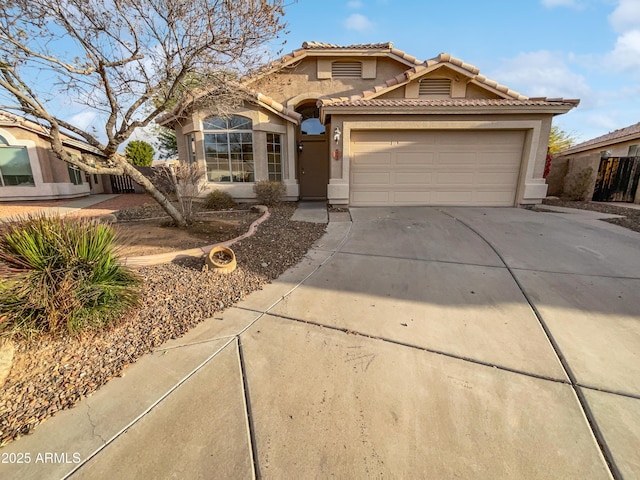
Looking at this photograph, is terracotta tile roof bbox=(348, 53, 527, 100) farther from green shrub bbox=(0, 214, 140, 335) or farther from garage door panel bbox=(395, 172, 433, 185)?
green shrub bbox=(0, 214, 140, 335)

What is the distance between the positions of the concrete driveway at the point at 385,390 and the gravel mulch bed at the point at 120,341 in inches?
6.9

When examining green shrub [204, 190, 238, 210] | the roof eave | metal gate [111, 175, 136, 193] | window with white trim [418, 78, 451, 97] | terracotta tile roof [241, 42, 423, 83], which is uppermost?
terracotta tile roof [241, 42, 423, 83]

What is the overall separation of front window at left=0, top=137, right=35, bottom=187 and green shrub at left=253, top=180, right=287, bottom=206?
11.2 metres

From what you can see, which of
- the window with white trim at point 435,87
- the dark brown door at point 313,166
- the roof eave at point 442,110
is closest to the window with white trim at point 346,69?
the dark brown door at point 313,166

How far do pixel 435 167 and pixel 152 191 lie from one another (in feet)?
26.0

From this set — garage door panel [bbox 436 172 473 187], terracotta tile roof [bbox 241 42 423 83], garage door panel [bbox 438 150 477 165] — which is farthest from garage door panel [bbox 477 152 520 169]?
terracotta tile roof [bbox 241 42 423 83]

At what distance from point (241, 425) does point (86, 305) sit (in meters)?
2.11

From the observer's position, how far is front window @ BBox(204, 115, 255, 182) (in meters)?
10.9

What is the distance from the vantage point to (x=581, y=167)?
11672mm

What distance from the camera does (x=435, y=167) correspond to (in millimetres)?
9328

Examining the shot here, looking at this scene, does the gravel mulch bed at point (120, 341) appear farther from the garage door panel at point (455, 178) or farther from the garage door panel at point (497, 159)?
the garage door panel at point (497, 159)

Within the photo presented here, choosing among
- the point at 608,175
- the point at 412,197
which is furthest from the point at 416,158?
the point at 608,175

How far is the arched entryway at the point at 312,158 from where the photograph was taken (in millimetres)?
12789

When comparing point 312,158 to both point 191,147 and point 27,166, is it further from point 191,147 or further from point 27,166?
point 27,166
